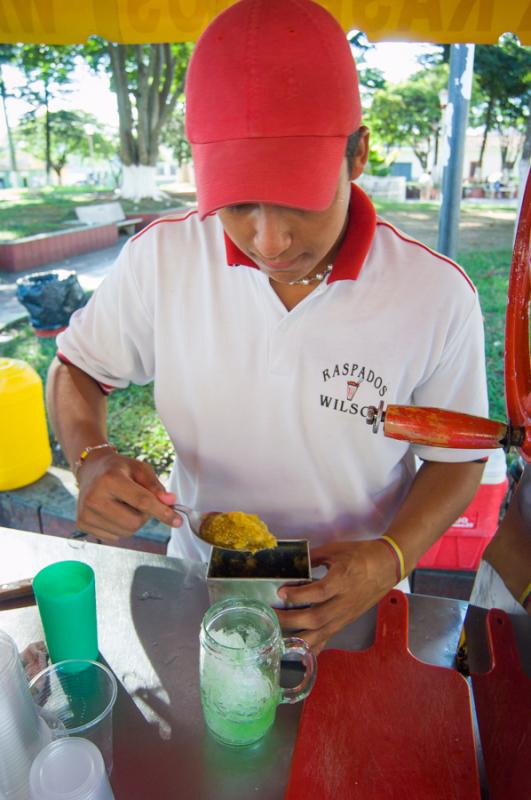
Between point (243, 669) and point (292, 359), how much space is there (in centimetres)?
75

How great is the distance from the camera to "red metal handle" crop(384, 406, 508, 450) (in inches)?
31.2

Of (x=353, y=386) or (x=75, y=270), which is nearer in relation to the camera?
(x=353, y=386)

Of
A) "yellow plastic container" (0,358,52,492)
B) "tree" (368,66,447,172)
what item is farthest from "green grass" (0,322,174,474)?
"tree" (368,66,447,172)

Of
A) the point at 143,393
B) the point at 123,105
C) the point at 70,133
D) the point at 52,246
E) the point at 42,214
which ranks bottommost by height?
the point at 143,393

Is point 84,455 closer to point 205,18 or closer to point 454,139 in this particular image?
point 205,18

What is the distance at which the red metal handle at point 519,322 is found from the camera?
0.87 m

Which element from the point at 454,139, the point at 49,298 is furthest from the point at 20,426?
the point at 49,298

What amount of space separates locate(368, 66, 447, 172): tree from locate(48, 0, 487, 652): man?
2620 centimetres

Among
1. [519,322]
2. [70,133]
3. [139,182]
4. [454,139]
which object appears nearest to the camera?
[519,322]

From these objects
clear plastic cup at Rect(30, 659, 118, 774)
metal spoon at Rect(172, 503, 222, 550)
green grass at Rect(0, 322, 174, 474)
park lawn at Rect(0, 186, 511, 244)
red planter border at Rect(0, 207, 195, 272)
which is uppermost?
metal spoon at Rect(172, 503, 222, 550)

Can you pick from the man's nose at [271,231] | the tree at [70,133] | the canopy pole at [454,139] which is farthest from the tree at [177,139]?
the man's nose at [271,231]

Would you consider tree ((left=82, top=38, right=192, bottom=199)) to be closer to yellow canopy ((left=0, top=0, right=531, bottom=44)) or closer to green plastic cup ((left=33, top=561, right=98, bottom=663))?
yellow canopy ((left=0, top=0, right=531, bottom=44))

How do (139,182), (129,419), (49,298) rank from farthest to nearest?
(139,182), (49,298), (129,419)

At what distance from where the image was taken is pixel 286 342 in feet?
4.80
